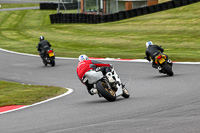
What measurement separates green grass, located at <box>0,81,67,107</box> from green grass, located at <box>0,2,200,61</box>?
9.64 m

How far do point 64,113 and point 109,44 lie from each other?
74.4ft

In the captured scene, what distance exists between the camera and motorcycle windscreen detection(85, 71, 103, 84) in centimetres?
1074

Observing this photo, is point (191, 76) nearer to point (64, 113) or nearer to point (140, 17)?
point (64, 113)

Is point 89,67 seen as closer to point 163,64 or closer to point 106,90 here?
point 106,90

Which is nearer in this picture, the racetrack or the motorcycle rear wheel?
the racetrack

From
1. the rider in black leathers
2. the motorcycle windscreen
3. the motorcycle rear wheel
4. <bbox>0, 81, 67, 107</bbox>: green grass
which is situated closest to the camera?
the motorcycle rear wheel

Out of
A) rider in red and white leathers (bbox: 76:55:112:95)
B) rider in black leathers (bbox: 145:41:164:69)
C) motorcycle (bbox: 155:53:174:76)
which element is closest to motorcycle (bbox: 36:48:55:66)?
rider in black leathers (bbox: 145:41:164:69)

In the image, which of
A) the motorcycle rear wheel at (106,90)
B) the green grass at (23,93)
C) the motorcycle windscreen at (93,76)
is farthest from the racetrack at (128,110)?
the green grass at (23,93)

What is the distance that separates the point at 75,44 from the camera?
33531mm

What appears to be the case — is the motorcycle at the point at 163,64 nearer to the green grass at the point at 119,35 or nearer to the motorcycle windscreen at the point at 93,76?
the motorcycle windscreen at the point at 93,76

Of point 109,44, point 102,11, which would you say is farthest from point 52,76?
point 102,11

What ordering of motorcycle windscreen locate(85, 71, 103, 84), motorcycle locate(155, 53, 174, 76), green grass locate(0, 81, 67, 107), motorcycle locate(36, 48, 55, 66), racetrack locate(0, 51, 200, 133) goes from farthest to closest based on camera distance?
motorcycle locate(36, 48, 55, 66)
motorcycle locate(155, 53, 174, 76)
green grass locate(0, 81, 67, 107)
motorcycle windscreen locate(85, 71, 103, 84)
racetrack locate(0, 51, 200, 133)

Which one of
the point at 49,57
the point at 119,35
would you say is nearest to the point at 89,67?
the point at 49,57

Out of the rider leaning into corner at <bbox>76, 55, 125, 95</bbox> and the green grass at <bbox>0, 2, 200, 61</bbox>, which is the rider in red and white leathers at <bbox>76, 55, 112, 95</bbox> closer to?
the rider leaning into corner at <bbox>76, 55, 125, 95</bbox>
